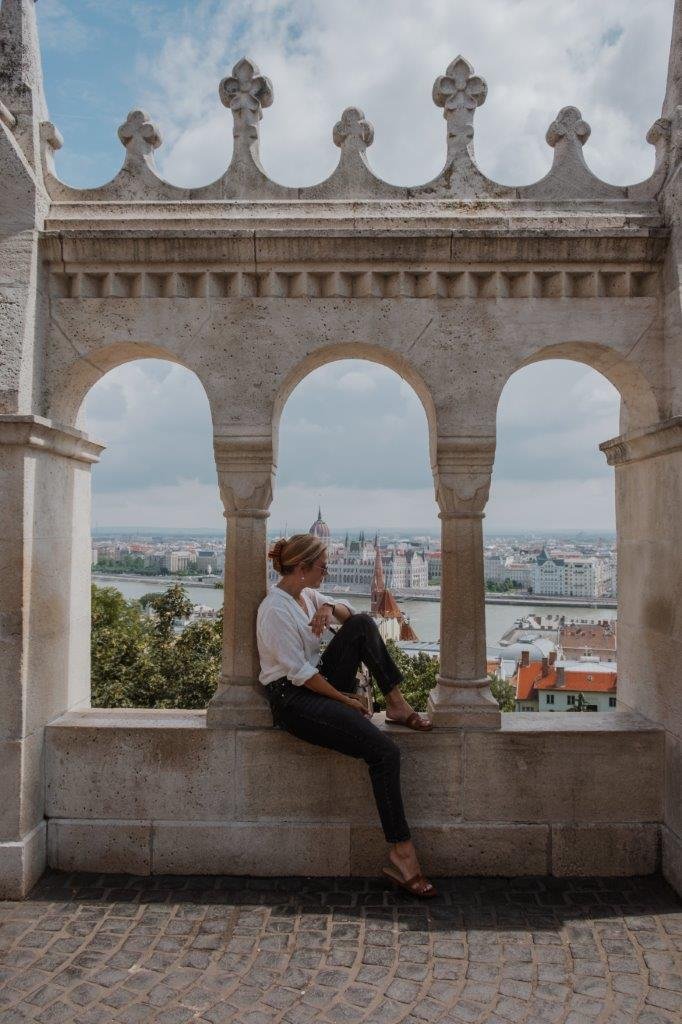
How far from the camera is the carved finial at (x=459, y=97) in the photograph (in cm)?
346

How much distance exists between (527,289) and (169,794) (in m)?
3.09

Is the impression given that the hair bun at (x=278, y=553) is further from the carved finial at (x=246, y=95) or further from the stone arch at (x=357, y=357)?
the carved finial at (x=246, y=95)

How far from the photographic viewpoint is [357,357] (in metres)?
3.78

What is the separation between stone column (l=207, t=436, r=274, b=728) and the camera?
3445 mm

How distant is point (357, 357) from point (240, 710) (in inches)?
77.1

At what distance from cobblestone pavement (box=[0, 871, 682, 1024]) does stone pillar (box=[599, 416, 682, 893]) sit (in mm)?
550

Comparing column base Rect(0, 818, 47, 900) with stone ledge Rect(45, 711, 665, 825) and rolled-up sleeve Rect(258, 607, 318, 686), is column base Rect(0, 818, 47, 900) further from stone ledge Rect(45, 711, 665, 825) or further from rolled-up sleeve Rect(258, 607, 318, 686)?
rolled-up sleeve Rect(258, 607, 318, 686)

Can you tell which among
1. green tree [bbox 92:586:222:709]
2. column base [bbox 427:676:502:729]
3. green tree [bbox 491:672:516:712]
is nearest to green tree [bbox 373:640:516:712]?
green tree [bbox 491:672:516:712]

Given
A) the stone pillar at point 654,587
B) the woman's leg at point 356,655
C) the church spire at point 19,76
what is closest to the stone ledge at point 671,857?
the stone pillar at point 654,587

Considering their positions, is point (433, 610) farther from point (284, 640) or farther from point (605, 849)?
point (284, 640)

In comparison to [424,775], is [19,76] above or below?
above

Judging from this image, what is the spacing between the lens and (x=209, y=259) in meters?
3.45

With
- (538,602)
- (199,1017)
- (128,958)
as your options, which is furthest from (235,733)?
(538,602)

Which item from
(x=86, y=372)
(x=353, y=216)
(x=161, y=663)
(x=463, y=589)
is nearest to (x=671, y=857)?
(x=463, y=589)
